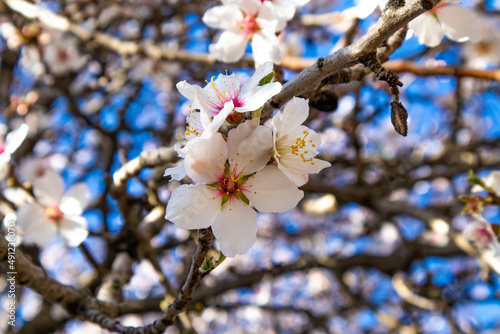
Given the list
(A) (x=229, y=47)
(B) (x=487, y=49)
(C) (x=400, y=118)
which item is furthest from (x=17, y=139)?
(B) (x=487, y=49)

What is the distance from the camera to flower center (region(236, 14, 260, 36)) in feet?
4.42

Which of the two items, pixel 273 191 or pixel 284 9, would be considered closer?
pixel 273 191

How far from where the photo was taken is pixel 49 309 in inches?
96.3

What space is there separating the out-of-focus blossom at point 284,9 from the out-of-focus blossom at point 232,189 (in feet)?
2.12

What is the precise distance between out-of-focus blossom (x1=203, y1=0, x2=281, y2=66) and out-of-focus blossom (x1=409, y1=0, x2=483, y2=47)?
0.45 m

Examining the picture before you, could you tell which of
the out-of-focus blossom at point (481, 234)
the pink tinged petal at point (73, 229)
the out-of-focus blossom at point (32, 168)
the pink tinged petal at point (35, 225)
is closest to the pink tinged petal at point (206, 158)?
the pink tinged petal at point (73, 229)

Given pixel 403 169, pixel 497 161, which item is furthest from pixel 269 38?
pixel 497 161

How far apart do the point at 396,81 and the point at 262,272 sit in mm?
1235

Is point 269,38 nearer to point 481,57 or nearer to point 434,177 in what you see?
point 434,177

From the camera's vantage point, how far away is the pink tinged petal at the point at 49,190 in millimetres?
1812

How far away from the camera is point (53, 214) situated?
1.77 m

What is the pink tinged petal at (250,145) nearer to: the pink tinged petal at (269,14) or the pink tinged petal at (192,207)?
the pink tinged petal at (192,207)

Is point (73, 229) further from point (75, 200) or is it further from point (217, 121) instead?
point (217, 121)

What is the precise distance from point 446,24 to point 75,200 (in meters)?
1.60
